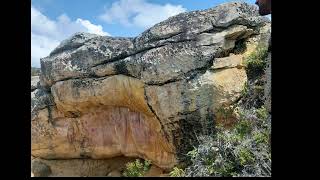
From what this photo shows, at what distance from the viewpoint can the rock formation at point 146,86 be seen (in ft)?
20.9

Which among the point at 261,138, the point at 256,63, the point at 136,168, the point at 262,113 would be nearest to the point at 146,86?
the point at 136,168

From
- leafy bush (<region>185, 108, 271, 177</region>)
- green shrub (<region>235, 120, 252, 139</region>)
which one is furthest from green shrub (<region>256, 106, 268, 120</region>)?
green shrub (<region>235, 120, 252, 139</region>)

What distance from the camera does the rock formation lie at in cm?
636

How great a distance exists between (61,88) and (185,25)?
240 cm

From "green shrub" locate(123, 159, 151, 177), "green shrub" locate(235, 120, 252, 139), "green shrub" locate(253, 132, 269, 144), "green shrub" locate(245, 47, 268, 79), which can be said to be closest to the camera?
"green shrub" locate(253, 132, 269, 144)

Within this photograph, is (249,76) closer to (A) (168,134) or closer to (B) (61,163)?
(A) (168,134)

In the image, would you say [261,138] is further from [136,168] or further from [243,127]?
[136,168]

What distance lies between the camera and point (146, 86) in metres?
6.68

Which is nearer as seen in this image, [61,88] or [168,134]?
[168,134]

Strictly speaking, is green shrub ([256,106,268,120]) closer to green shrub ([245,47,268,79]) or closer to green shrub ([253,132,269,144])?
green shrub ([253,132,269,144])

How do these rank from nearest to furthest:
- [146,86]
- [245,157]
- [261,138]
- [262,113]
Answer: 1. [245,157]
2. [261,138]
3. [262,113]
4. [146,86]

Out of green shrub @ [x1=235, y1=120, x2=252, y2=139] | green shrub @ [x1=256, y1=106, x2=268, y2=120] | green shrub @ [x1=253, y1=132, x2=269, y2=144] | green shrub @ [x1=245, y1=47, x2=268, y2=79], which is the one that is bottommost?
green shrub @ [x1=253, y1=132, x2=269, y2=144]
